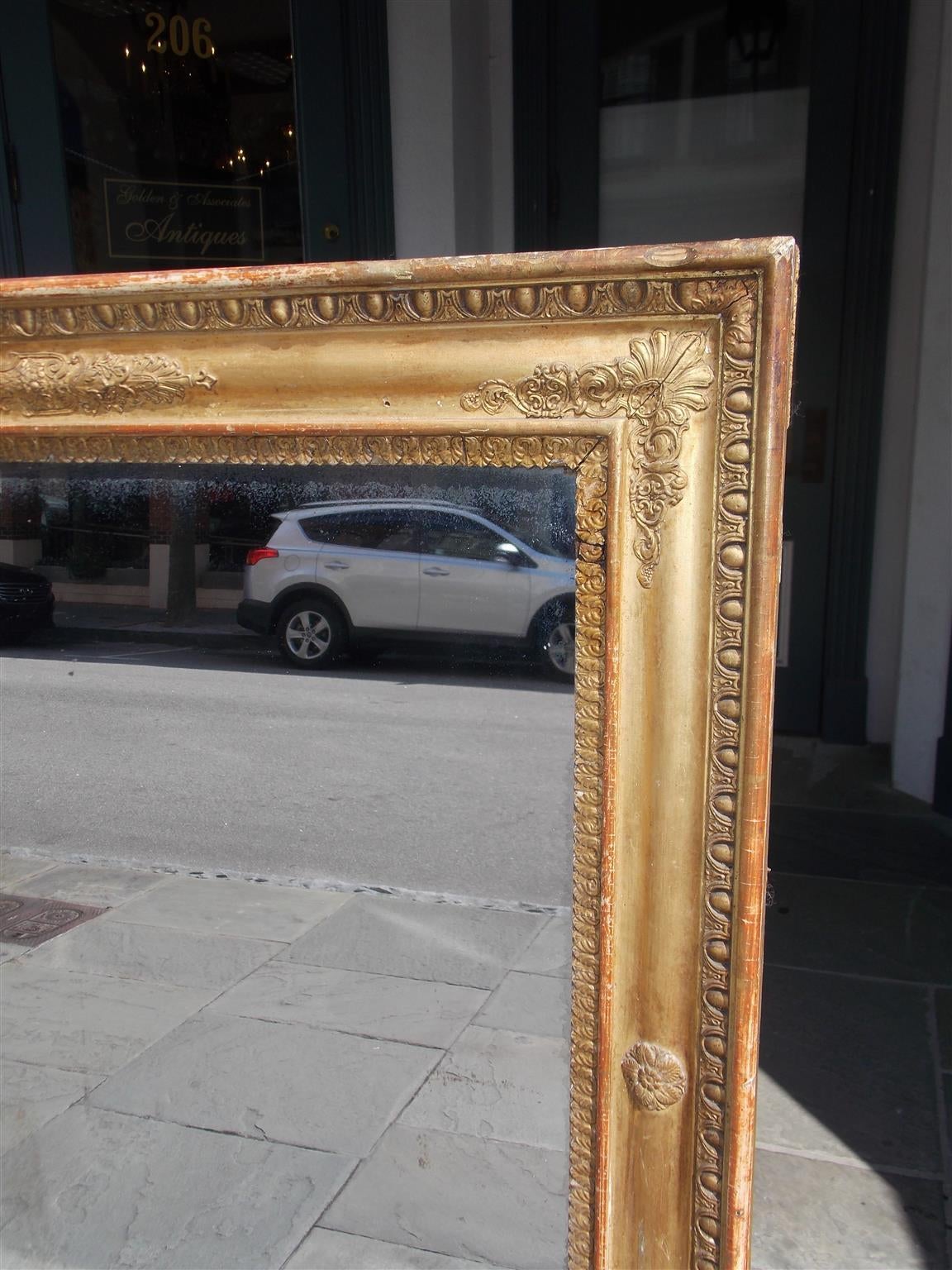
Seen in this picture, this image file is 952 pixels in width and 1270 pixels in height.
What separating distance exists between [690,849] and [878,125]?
381 centimetres

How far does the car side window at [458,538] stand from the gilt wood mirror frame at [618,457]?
93 mm

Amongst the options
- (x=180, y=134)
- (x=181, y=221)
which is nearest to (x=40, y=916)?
(x=181, y=221)

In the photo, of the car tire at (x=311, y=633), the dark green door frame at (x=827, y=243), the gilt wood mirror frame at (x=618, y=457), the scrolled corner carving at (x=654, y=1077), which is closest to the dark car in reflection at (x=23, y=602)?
the gilt wood mirror frame at (x=618, y=457)

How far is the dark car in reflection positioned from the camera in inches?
44.8

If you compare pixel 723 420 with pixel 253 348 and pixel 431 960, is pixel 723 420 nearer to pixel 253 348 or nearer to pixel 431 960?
pixel 253 348

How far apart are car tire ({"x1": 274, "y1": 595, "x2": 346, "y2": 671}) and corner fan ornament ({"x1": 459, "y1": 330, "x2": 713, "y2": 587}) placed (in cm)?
31

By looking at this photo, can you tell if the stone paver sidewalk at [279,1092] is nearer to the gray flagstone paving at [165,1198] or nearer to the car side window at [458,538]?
the gray flagstone paving at [165,1198]

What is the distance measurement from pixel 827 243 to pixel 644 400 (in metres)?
3.58

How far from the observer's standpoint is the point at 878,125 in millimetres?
3764

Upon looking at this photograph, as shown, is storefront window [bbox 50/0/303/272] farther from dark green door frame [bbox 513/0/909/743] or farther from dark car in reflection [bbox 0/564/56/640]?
dark car in reflection [bbox 0/564/56/640]

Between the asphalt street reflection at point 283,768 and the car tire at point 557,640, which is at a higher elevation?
the car tire at point 557,640

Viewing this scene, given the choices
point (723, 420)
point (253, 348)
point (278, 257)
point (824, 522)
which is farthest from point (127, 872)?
point (824, 522)

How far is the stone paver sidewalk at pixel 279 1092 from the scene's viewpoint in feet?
3.76

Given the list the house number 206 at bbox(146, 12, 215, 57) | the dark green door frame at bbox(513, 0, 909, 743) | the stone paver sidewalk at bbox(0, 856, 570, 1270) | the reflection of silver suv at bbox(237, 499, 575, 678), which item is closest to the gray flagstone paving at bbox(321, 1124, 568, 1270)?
the stone paver sidewalk at bbox(0, 856, 570, 1270)
